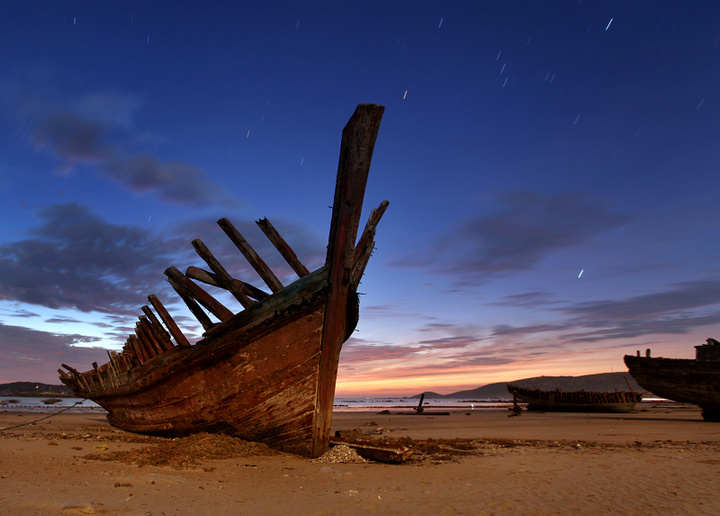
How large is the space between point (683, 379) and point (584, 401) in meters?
11.7

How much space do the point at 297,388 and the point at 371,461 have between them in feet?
5.22

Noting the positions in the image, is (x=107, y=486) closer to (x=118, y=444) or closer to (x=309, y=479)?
(x=309, y=479)

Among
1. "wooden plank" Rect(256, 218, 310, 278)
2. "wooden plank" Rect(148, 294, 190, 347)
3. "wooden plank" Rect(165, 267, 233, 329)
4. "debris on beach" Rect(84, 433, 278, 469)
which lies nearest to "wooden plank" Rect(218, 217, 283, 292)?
"wooden plank" Rect(256, 218, 310, 278)

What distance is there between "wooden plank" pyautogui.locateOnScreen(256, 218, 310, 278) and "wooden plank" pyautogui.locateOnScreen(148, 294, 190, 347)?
209 cm

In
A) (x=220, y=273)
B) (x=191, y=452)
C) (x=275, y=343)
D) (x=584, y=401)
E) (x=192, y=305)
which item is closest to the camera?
(x=191, y=452)

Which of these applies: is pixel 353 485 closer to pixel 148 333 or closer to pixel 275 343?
pixel 275 343

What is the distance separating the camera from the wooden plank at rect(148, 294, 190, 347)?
696 cm

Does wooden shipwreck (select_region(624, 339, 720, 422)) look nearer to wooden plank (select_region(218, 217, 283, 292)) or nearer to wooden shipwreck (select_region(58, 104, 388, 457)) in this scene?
wooden shipwreck (select_region(58, 104, 388, 457))

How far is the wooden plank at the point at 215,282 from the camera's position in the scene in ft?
22.9

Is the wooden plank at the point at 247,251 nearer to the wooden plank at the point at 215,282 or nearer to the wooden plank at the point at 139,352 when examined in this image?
the wooden plank at the point at 215,282

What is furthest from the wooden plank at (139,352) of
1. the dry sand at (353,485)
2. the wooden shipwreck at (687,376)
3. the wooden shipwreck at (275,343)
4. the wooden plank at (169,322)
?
the wooden shipwreck at (687,376)

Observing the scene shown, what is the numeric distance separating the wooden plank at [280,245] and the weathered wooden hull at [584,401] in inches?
1062

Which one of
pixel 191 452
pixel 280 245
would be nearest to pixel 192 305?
pixel 280 245

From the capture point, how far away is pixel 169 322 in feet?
25.3
